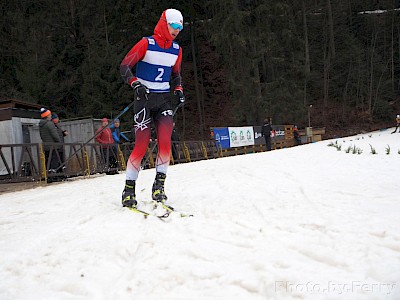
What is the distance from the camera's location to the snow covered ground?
1.96 m

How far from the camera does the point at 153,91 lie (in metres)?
4.02

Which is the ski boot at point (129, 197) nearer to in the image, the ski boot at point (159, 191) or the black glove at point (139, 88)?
the ski boot at point (159, 191)

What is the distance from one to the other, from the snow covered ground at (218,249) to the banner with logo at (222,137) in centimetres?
1438

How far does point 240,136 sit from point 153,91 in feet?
56.3

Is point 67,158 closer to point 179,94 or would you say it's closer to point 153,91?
point 179,94

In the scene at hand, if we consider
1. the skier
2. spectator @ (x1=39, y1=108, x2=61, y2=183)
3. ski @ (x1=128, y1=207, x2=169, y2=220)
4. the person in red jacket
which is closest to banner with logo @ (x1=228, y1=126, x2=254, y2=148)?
the person in red jacket

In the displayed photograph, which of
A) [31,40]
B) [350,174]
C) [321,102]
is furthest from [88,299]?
[321,102]

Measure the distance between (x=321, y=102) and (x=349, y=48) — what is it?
21.3 ft

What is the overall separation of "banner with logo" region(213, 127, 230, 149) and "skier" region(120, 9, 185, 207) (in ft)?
47.5

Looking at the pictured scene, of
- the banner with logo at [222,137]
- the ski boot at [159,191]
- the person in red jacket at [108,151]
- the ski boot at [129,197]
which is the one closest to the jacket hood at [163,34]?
the ski boot at [159,191]

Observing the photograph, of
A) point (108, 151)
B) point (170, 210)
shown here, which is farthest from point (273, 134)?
point (170, 210)

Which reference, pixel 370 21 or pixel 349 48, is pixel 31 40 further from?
pixel 370 21

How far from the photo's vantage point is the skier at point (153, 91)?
3.91 metres

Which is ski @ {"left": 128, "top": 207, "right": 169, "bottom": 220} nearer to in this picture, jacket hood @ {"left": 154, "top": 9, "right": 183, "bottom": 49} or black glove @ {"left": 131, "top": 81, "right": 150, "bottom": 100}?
black glove @ {"left": 131, "top": 81, "right": 150, "bottom": 100}
